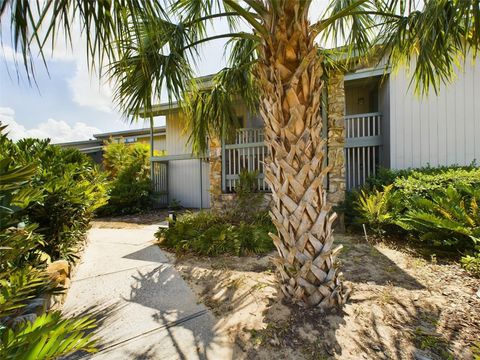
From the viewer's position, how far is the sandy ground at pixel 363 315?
1.98 metres

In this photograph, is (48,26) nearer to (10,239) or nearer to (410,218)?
(10,239)

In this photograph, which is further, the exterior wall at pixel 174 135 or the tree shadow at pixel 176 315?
the exterior wall at pixel 174 135

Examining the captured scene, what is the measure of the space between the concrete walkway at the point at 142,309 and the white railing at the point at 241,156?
3.67m

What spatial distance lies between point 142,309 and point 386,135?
7.48 metres

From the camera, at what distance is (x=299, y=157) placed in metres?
2.32

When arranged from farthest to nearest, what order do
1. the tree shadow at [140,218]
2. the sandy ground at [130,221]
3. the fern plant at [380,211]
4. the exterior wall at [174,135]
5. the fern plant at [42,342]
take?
the exterior wall at [174,135] < the tree shadow at [140,218] < the sandy ground at [130,221] < the fern plant at [380,211] < the fern plant at [42,342]

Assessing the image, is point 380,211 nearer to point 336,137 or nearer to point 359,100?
point 336,137

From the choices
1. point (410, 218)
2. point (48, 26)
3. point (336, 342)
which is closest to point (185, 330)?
point (336, 342)

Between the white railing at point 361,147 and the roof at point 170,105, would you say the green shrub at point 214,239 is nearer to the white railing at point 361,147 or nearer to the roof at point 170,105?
the roof at point 170,105

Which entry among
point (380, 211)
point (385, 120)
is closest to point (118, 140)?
point (385, 120)

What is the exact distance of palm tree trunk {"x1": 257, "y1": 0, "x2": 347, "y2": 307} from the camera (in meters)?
2.29

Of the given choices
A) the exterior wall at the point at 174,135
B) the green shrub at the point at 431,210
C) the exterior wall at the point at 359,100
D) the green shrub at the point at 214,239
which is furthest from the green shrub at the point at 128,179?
the exterior wall at the point at 359,100

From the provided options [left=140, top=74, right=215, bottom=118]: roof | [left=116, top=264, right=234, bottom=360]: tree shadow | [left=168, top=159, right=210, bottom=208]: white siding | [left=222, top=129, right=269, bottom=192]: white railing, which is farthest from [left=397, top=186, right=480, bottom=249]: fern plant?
[left=168, top=159, right=210, bottom=208]: white siding

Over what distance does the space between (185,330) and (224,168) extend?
5.71 metres
